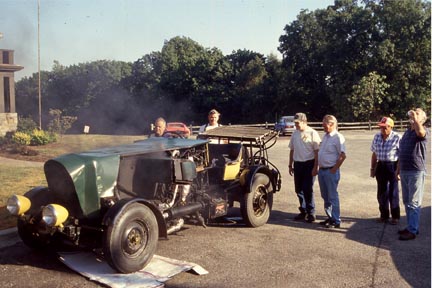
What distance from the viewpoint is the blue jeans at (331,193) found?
6.25 meters

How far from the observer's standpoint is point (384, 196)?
21.5 feet

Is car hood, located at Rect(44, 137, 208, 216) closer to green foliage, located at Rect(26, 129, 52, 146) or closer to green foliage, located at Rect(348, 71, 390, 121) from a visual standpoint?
green foliage, located at Rect(26, 129, 52, 146)

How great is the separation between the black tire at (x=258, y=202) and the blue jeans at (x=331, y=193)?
2.72 feet

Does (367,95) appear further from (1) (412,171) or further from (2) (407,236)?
(2) (407,236)

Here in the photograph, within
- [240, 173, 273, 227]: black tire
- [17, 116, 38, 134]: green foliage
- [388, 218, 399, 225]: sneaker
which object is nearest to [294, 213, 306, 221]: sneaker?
[240, 173, 273, 227]: black tire

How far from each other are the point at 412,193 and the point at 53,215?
426 cm

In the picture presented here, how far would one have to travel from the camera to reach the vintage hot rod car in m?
4.45

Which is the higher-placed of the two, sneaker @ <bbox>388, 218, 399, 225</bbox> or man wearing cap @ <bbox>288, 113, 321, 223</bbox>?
man wearing cap @ <bbox>288, 113, 321, 223</bbox>

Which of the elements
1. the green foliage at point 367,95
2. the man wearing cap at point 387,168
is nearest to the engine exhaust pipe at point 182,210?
the man wearing cap at point 387,168

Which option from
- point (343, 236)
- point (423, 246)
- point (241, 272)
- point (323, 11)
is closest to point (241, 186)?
point (343, 236)

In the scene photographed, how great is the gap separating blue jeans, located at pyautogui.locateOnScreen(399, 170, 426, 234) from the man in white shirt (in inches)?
34.2

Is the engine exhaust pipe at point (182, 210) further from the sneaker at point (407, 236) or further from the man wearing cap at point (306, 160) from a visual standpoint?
the sneaker at point (407, 236)

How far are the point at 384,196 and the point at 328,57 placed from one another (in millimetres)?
36382

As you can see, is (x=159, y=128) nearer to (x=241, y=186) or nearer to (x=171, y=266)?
(x=241, y=186)
